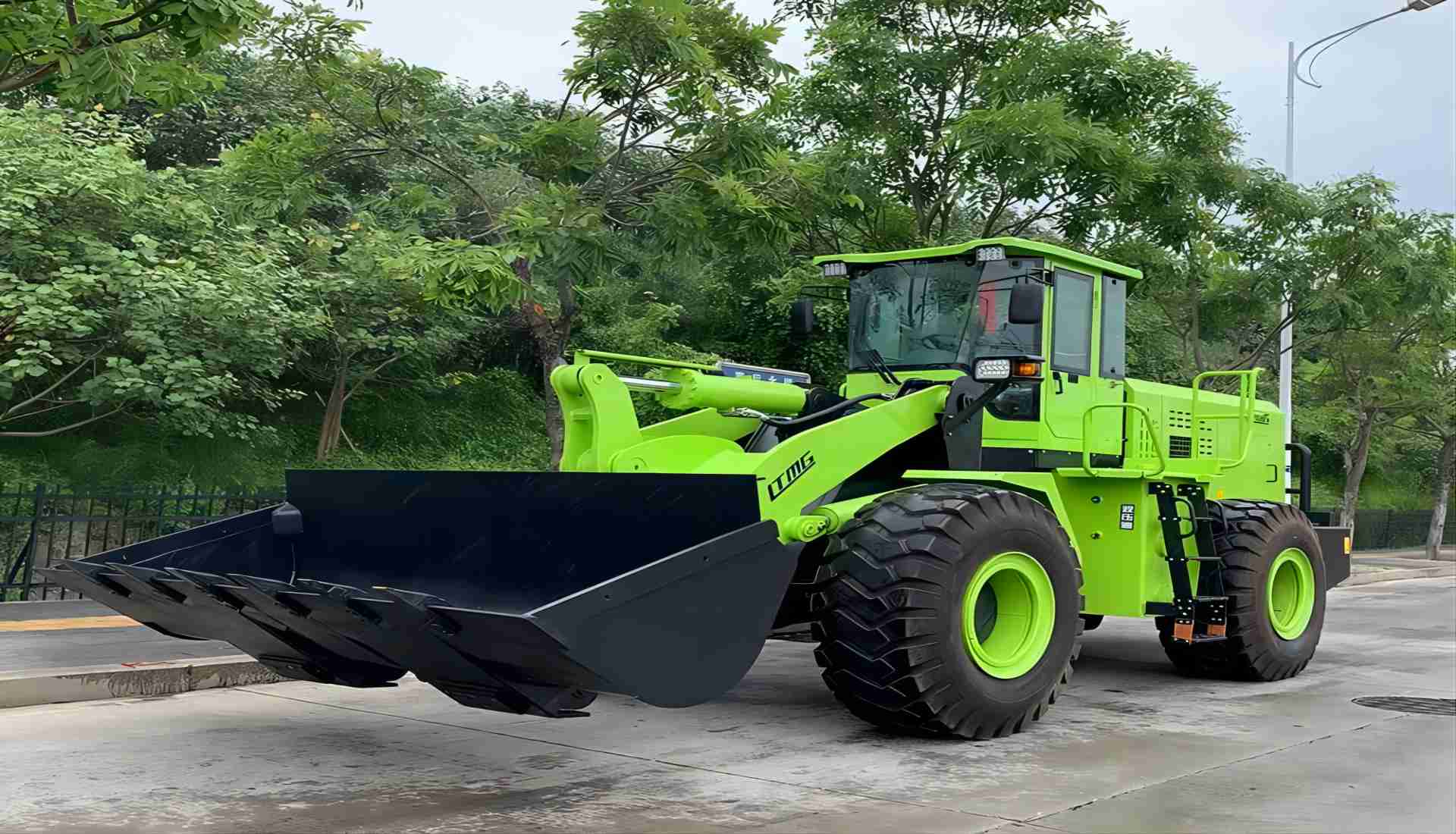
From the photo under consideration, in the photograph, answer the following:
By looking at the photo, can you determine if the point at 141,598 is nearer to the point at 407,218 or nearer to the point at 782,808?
the point at 782,808

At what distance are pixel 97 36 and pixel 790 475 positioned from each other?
447 centimetres

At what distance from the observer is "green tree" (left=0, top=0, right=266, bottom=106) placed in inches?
302

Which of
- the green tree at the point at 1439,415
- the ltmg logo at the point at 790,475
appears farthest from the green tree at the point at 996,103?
the green tree at the point at 1439,415

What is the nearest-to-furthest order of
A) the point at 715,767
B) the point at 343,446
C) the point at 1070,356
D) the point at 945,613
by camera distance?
the point at 715,767 → the point at 945,613 → the point at 1070,356 → the point at 343,446

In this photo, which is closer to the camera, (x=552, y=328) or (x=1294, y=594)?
(x=1294, y=594)

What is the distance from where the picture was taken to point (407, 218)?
50.6 feet

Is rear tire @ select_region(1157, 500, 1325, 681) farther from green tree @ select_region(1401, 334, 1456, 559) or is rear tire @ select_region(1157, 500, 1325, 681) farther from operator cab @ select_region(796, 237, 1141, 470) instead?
green tree @ select_region(1401, 334, 1456, 559)

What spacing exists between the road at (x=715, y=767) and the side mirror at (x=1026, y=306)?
240cm

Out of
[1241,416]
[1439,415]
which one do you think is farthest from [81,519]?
[1439,415]

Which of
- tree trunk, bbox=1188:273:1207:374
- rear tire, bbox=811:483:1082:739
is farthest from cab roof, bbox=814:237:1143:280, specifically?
tree trunk, bbox=1188:273:1207:374

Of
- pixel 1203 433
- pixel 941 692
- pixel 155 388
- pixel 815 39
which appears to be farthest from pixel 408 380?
pixel 941 692

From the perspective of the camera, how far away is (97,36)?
304 inches

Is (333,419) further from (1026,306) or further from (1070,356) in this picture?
(1026,306)

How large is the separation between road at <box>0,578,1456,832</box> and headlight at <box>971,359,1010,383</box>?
2097 millimetres
